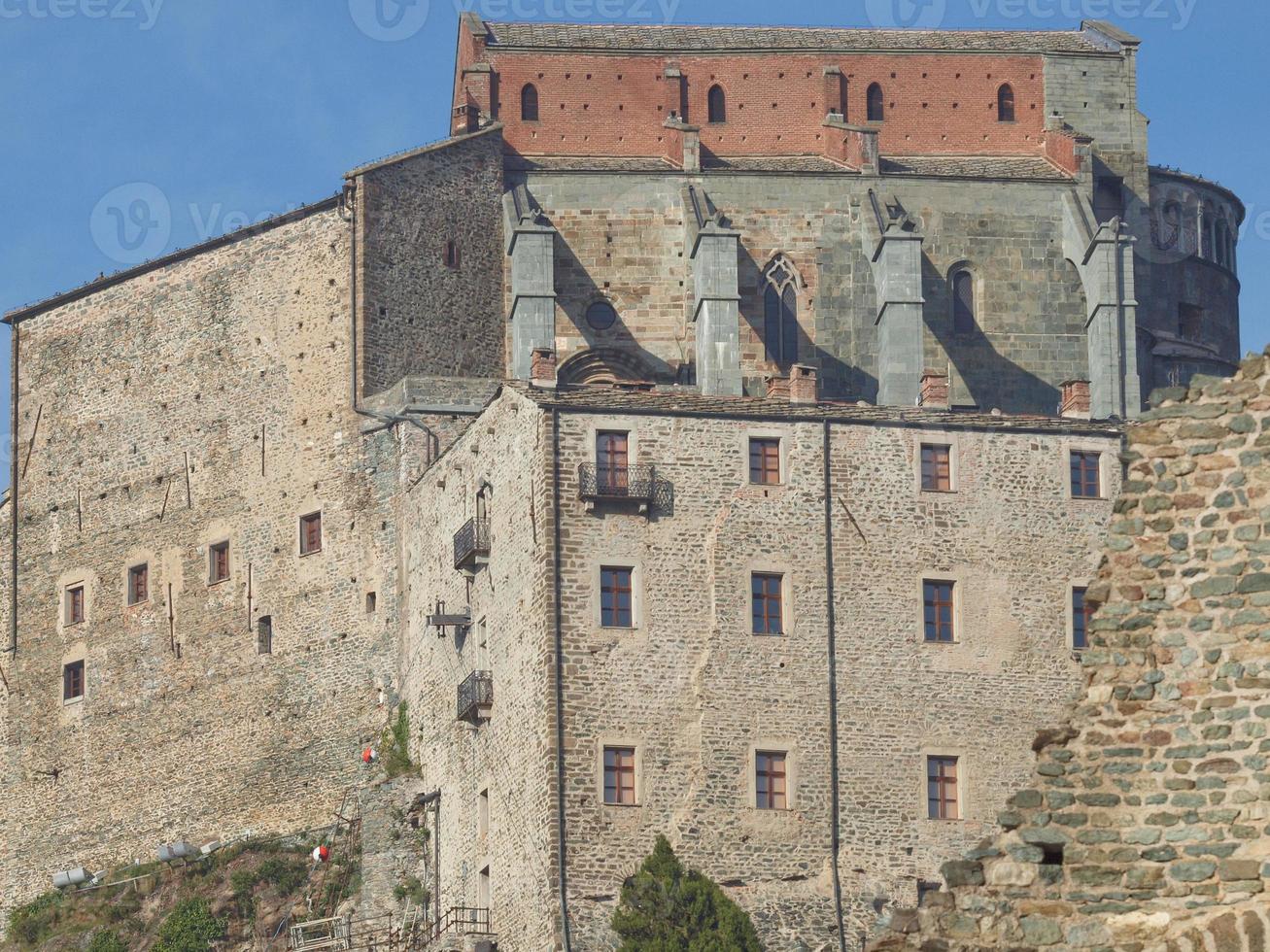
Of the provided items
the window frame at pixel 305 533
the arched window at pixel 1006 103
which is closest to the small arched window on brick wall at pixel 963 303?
the arched window at pixel 1006 103

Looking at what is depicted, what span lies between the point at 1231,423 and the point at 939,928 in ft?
10.2

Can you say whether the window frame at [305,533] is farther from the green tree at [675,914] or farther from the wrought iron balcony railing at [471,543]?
the green tree at [675,914]

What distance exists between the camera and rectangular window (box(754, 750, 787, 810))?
52.6 m

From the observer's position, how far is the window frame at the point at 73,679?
69.9 meters

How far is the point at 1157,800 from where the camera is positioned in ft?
49.6

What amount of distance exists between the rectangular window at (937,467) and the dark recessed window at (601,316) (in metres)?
14.9

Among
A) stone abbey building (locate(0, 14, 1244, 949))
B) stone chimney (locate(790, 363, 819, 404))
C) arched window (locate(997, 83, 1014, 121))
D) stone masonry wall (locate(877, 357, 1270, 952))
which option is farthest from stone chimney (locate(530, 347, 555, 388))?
stone masonry wall (locate(877, 357, 1270, 952))

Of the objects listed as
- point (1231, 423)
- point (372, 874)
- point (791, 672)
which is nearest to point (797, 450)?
point (791, 672)

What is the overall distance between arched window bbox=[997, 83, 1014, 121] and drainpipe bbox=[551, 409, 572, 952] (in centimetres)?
2595

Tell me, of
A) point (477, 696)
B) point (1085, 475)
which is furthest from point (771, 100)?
point (477, 696)

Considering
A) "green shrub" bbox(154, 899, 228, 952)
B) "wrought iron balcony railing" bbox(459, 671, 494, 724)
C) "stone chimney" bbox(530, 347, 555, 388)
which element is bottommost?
"green shrub" bbox(154, 899, 228, 952)

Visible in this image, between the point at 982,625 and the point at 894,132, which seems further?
the point at 894,132

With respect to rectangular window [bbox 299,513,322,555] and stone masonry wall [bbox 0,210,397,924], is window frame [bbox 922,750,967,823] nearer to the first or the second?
stone masonry wall [bbox 0,210,397,924]

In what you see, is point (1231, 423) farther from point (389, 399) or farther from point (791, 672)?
point (389, 399)
